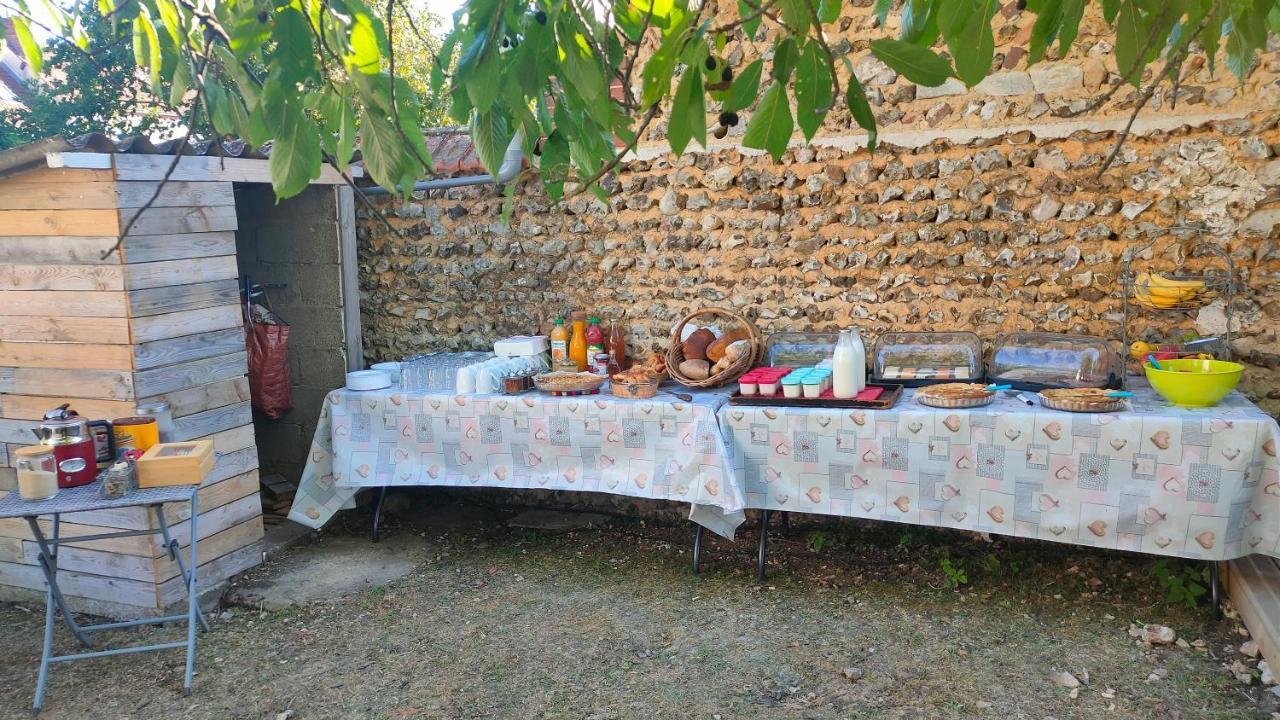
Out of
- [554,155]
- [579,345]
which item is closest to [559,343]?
[579,345]

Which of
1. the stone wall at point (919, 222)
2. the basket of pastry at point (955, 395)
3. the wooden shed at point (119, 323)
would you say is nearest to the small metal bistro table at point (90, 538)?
the wooden shed at point (119, 323)

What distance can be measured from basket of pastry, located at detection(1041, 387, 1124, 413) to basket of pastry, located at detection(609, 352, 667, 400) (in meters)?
1.80

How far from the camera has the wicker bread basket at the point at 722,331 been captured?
464 cm

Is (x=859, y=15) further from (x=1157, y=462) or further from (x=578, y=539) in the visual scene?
(x=578, y=539)

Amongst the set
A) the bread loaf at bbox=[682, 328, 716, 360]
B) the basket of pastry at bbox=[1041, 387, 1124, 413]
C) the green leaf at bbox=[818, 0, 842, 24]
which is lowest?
the basket of pastry at bbox=[1041, 387, 1124, 413]

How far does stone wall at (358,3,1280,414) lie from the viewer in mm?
4098

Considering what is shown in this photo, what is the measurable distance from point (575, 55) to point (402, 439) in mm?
3723

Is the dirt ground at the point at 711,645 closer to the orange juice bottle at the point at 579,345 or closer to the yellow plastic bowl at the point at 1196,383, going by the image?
the yellow plastic bowl at the point at 1196,383

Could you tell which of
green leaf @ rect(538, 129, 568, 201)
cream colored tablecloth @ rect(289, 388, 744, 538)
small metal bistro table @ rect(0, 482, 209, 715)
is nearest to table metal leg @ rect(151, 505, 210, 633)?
small metal bistro table @ rect(0, 482, 209, 715)

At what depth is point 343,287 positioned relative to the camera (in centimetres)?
557

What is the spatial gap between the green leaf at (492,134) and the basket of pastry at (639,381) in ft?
9.46

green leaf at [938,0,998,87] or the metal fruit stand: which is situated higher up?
green leaf at [938,0,998,87]

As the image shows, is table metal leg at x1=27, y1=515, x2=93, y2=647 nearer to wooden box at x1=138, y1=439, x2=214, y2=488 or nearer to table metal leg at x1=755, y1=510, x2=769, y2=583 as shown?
wooden box at x1=138, y1=439, x2=214, y2=488

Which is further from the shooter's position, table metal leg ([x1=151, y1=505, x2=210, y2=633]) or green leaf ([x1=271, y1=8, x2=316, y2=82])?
table metal leg ([x1=151, y1=505, x2=210, y2=633])
